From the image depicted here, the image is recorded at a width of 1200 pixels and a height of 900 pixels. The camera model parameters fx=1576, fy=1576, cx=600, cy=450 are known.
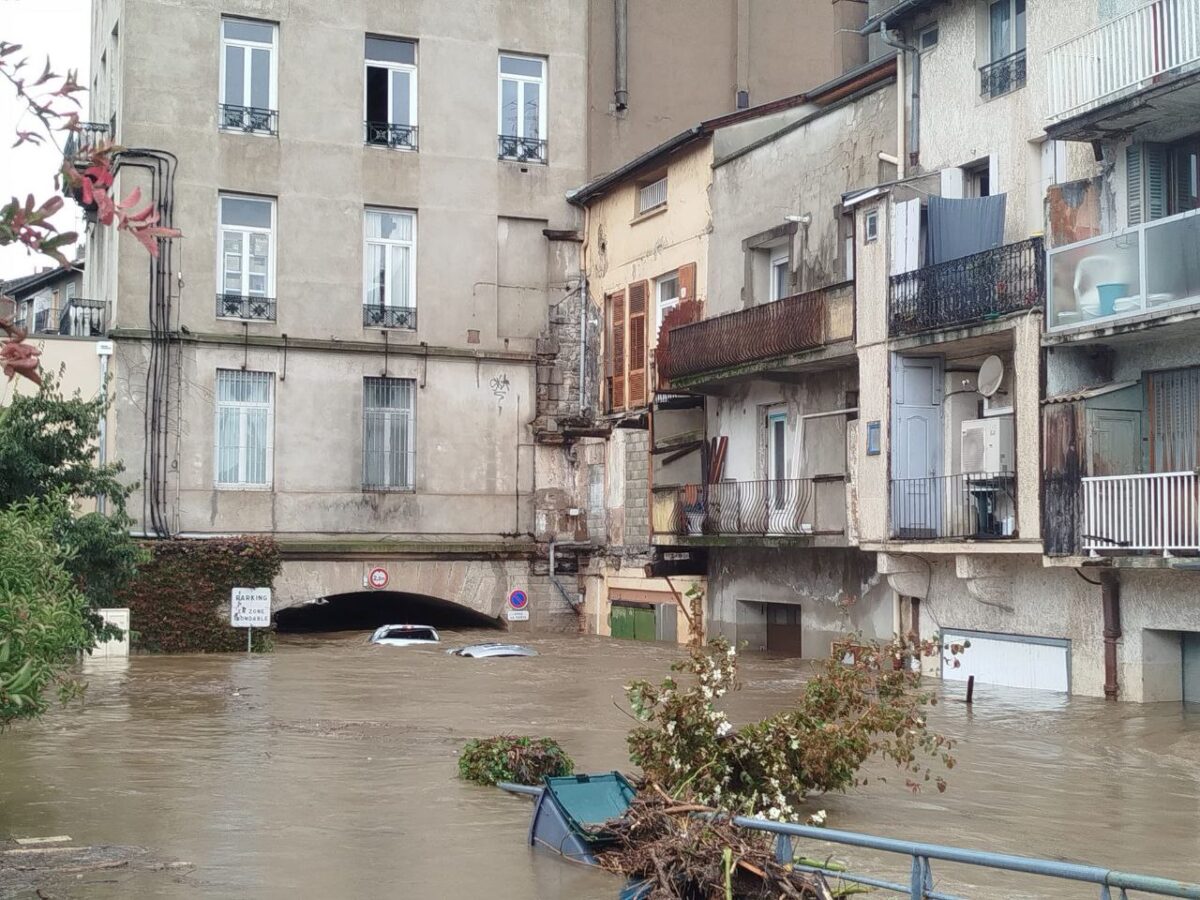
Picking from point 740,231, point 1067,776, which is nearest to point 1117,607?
point 1067,776

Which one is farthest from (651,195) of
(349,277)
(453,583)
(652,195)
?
(453,583)

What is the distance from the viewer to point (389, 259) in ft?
120

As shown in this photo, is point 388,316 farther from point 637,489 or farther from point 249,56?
point 637,489

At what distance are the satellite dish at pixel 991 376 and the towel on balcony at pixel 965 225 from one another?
1673 millimetres

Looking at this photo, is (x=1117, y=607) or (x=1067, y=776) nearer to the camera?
(x=1067, y=776)

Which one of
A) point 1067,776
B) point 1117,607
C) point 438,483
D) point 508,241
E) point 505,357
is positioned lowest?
point 1067,776

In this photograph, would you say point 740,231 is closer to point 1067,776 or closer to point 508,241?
point 508,241

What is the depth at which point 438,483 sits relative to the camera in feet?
119

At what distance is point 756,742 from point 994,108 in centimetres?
1433

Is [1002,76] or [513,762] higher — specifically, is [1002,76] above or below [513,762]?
above

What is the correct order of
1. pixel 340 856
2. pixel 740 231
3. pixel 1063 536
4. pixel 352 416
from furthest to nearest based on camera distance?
pixel 352 416
pixel 740 231
pixel 1063 536
pixel 340 856

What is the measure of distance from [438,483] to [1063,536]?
1789 cm

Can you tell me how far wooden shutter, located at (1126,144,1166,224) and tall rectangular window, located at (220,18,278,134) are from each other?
20.5 meters

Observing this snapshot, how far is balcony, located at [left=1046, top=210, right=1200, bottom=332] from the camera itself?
1994cm
